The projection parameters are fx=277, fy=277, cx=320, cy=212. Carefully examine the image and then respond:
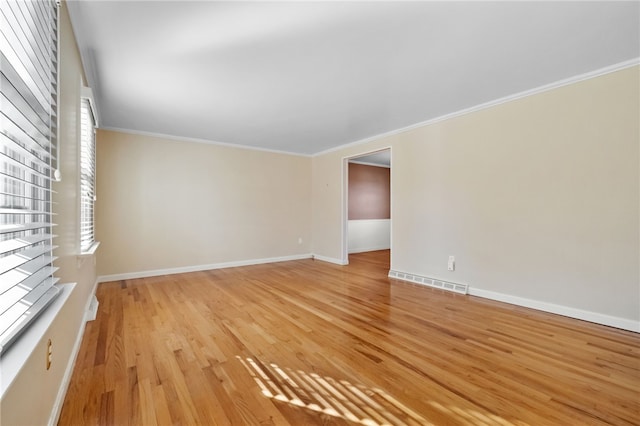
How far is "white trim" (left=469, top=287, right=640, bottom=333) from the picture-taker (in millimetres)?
2488

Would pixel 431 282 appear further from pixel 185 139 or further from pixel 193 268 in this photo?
pixel 185 139

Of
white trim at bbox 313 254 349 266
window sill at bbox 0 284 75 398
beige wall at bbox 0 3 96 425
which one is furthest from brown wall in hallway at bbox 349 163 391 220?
window sill at bbox 0 284 75 398

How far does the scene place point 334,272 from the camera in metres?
4.87

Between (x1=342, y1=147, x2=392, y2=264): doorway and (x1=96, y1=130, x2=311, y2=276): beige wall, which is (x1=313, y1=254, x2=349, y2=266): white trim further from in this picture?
(x1=342, y1=147, x2=392, y2=264): doorway

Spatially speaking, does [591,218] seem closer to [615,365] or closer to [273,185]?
[615,365]

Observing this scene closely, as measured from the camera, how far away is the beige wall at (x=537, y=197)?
2.53 meters

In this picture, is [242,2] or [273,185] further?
[273,185]

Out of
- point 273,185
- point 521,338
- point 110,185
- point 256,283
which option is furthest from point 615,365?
point 110,185

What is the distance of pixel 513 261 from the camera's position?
319cm

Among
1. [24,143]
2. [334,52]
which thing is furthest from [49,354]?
[334,52]

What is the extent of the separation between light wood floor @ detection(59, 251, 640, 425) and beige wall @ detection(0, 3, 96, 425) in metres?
A: 0.25

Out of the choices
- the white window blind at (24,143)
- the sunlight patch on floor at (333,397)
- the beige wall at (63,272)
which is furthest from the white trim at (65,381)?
the sunlight patch on floor at (333,397)

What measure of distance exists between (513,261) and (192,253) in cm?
482

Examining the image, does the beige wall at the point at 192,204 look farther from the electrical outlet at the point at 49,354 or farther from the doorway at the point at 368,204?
the electrical outlet at the point at 49,354
